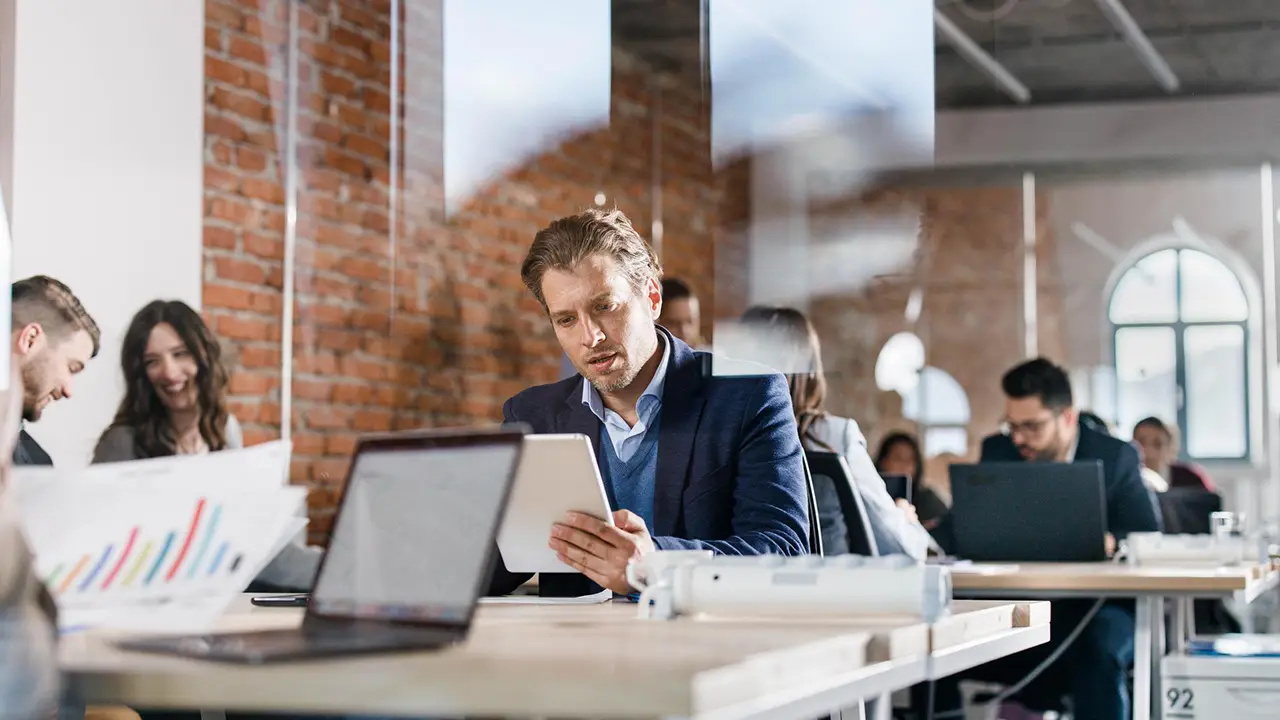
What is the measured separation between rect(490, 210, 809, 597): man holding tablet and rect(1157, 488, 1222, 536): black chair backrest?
328 centimetres

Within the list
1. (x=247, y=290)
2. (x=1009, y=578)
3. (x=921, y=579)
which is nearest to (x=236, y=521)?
(x=921, y=579)

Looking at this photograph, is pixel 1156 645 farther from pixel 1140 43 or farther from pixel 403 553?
pixel 1140 43

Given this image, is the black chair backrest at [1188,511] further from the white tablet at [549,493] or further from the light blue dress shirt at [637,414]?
the white tablet at [549,493]

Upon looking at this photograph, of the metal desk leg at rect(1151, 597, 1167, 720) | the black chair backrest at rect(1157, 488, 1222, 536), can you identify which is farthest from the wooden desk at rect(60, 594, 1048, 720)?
the black chair backrest at rect(1157, 488, 1222, 536)

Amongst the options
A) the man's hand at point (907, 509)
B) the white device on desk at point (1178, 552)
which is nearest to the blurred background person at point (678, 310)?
the man's hand at point (907, 509)

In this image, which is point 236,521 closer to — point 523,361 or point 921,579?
point 921,579

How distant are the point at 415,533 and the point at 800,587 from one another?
1.40 ft

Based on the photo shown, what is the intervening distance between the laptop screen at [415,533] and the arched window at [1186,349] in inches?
242

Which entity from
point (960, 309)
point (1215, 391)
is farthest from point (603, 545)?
point (960, 309)

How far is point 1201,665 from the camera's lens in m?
3.10

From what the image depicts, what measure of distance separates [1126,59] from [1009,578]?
4357 millimetres

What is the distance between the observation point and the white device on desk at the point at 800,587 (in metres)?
1.57

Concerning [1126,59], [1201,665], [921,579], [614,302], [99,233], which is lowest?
[1201,665]

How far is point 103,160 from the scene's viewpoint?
445 centimetres
